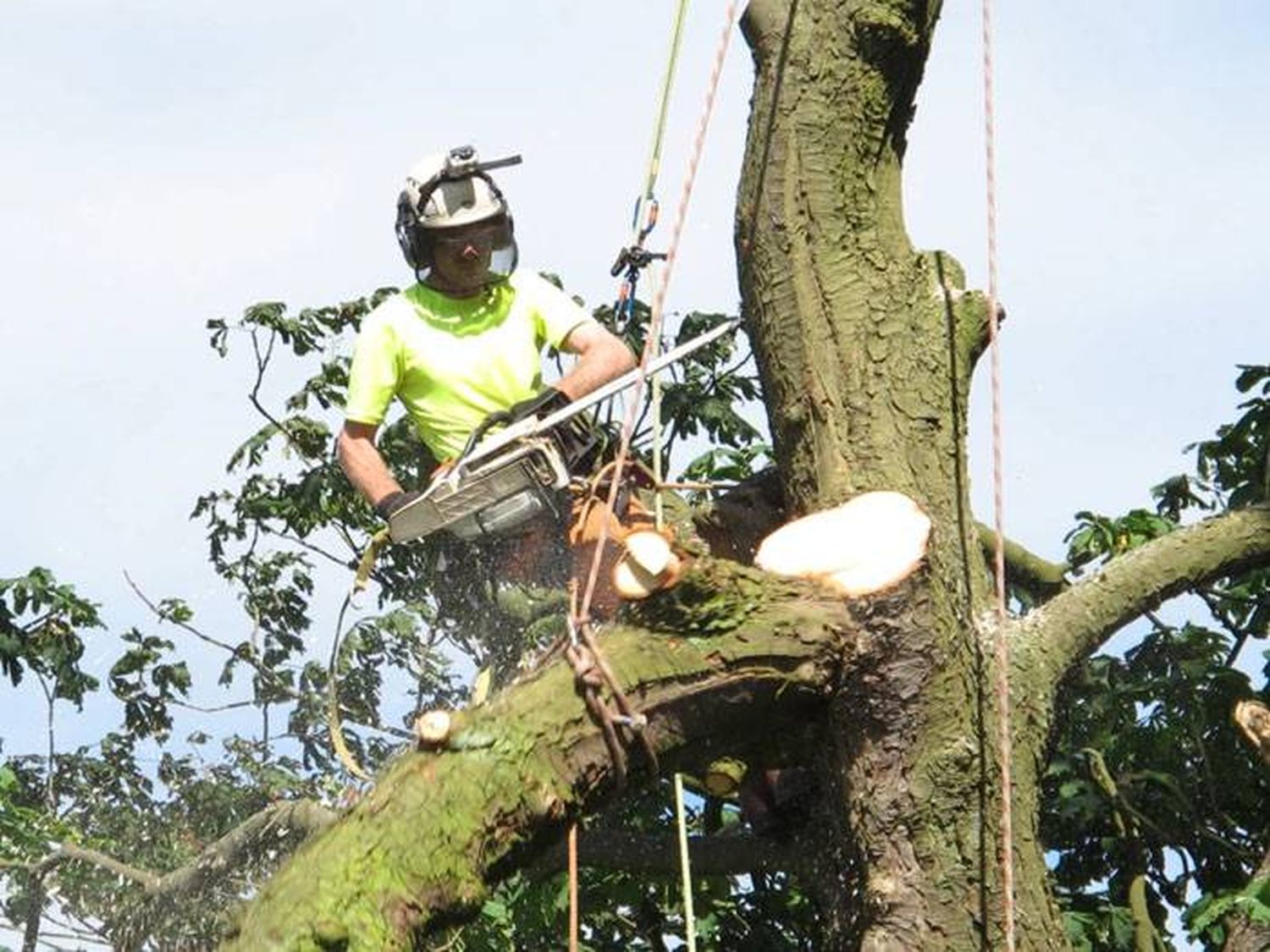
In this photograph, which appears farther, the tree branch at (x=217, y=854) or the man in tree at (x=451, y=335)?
the tree branch at (x=217, y=854)

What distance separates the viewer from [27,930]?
22.3 feet

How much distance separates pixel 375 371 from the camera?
16.9ft

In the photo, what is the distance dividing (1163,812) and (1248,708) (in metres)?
1.57

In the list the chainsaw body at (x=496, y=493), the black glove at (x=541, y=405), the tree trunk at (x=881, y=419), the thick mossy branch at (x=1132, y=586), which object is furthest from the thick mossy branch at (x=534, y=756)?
the black glove at (x=541, y=405)

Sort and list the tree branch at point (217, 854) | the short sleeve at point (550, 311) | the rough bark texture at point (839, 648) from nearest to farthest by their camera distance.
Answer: the rough bark texture at point (839, 648) < the short sleeve at point (550, 311) < the tree branch at point (217, 854)

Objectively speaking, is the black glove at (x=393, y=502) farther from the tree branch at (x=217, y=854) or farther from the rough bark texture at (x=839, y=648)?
the tree branch at (x=217, y=854)

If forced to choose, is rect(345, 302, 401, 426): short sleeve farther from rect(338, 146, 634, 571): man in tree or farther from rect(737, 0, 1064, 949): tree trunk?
rect(737, 0, 1064, 949): tree trunk

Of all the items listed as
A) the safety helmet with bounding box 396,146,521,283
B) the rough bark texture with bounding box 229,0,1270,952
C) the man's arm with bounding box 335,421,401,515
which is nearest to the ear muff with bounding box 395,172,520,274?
the safety helmet with bounding box 396,146,521,283

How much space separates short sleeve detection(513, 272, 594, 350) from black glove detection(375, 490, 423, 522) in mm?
539

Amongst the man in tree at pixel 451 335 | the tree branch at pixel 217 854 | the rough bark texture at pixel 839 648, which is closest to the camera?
the rough bark texture at pixel 839 648

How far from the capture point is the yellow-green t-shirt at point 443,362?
16.9 ft

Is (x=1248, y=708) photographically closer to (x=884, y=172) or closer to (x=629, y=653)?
(x=884, y=172)

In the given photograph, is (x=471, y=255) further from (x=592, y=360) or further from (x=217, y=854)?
(x=217, y=854)

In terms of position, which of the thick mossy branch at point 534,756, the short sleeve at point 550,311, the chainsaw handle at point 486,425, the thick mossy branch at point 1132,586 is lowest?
the thick mossy branch at point 534,756
